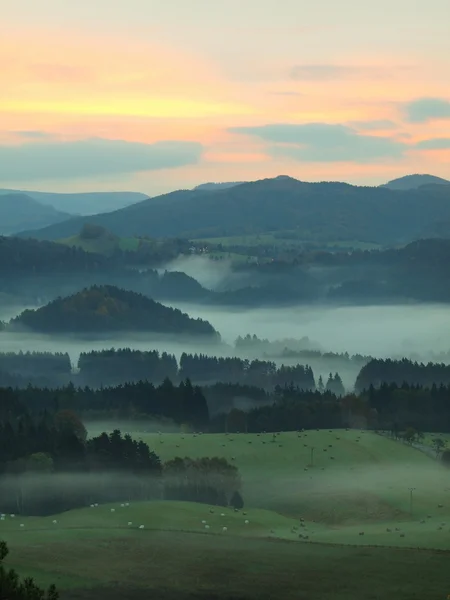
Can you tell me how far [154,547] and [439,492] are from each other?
217 feet

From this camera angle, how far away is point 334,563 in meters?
129

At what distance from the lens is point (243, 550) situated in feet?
445

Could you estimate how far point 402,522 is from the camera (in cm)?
16838

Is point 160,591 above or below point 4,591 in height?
below

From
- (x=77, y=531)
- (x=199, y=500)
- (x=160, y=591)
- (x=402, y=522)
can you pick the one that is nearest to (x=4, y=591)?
→ (x=160, y=591)

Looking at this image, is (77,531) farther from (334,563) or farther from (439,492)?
(439,492)

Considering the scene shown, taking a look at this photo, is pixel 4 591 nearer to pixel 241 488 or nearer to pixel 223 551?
pixel 223 551

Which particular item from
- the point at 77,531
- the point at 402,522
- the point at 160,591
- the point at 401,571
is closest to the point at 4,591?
the point at 160,591

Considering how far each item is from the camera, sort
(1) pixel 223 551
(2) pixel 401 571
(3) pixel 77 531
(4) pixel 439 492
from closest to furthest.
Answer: (2) pixel 401 571 → (1) pixel 223 551 → (3) pixel 77 531 → (4) pixel 439 492

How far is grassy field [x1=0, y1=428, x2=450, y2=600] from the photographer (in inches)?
4710

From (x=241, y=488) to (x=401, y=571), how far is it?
2983 inches

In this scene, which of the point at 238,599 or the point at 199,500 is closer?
the point at 238,599

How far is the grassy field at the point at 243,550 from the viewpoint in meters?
120

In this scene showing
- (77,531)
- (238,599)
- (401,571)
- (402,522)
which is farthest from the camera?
(402,522)
